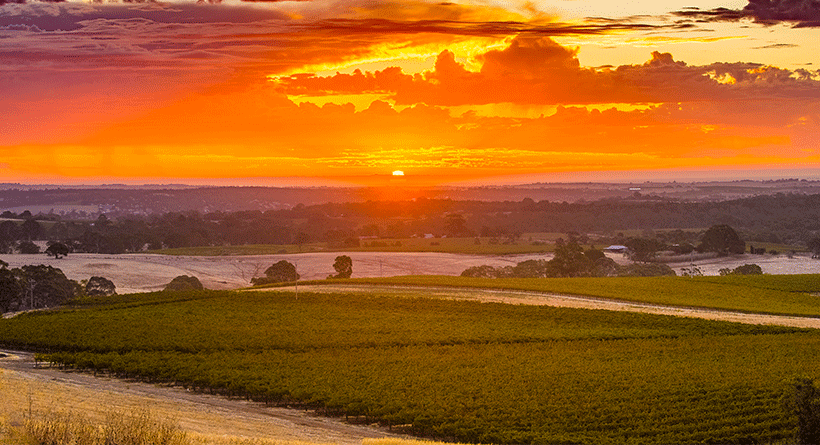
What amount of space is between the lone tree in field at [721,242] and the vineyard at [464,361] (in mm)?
91514

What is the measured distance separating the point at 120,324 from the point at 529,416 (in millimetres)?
33650

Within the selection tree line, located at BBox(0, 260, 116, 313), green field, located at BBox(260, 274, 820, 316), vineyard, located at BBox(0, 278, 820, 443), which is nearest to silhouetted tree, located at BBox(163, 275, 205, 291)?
tree line, located at BBox(0, 260, 116, 313)

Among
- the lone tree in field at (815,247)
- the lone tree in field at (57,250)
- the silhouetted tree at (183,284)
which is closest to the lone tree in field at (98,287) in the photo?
the silhouetted tree at (183,284)

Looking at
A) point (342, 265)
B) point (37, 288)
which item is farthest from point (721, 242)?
point (37, 288)

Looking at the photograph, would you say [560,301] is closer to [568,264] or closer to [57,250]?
[568,264]

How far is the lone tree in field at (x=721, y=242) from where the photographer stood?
13675 centimetres

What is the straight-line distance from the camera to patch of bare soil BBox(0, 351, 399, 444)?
88.2ft

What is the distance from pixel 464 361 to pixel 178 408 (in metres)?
16.0

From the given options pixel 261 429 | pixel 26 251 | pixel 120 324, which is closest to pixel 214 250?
pixel 26 251

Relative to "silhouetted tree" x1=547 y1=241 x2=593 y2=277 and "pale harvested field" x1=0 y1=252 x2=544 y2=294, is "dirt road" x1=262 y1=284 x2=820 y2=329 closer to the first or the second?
"silhouetted tree" x1=547 y1=241 x2=593 y2=277

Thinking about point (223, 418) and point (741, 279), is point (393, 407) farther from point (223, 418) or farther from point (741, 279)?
point (741, 279)

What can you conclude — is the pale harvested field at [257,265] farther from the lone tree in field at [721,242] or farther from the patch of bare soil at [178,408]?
the patch of bare soil at [178,408]

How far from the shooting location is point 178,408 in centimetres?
3130

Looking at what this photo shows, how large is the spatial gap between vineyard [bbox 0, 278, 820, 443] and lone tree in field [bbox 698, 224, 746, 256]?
91.5 m
